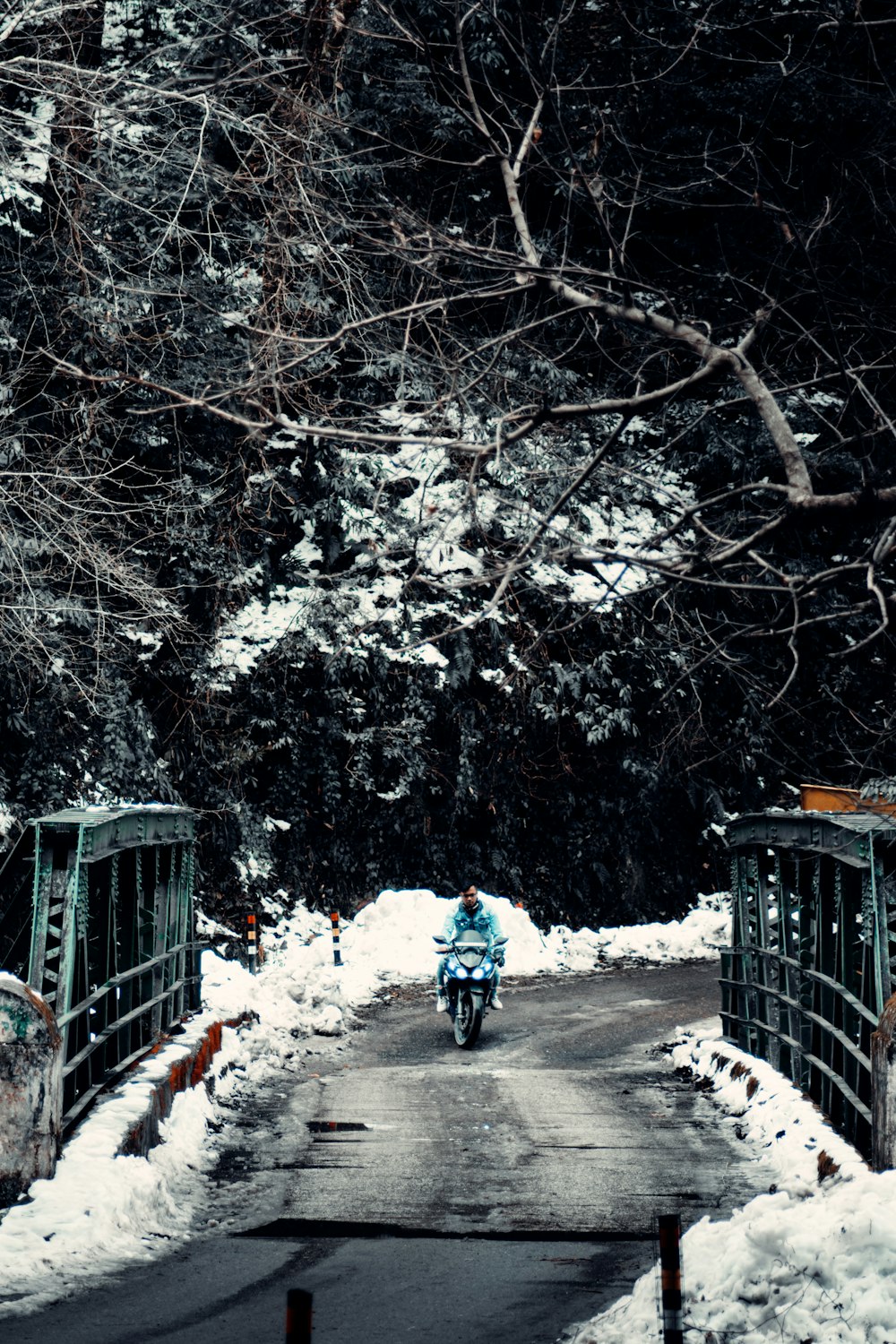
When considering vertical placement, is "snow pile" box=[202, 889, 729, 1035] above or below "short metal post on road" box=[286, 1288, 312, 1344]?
below

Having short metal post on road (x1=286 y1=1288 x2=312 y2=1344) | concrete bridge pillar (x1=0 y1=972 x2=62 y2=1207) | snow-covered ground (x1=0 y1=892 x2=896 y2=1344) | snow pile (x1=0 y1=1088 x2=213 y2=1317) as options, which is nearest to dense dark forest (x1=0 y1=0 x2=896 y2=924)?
snow-covered ground (x1=0 y1=892 x2=896 y2=1344)

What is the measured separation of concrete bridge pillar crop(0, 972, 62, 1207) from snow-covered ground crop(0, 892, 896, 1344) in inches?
6.2

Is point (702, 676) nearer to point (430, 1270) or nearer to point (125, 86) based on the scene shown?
point (125, 86)

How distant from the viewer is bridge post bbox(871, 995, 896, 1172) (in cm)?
736

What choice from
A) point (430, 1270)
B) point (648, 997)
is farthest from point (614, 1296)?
point (648, 997)

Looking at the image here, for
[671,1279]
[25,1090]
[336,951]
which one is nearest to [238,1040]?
[25,1090]

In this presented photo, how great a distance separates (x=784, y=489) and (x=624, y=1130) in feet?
19.2

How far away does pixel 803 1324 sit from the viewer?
514cm

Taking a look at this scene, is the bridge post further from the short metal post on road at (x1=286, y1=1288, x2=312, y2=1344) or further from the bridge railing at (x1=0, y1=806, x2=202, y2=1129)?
the short metal post on road at (x1=286, y1=1288, x2=312, y2=1344)

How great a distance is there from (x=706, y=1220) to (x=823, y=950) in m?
4.04

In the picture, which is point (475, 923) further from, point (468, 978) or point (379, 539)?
point (379, 539)

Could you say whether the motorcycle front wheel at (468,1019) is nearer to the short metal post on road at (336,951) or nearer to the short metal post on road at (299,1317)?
the short metal post on road at (336,951)

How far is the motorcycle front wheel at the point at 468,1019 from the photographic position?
606 inches

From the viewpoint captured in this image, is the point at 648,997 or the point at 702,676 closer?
the point at 648,997
